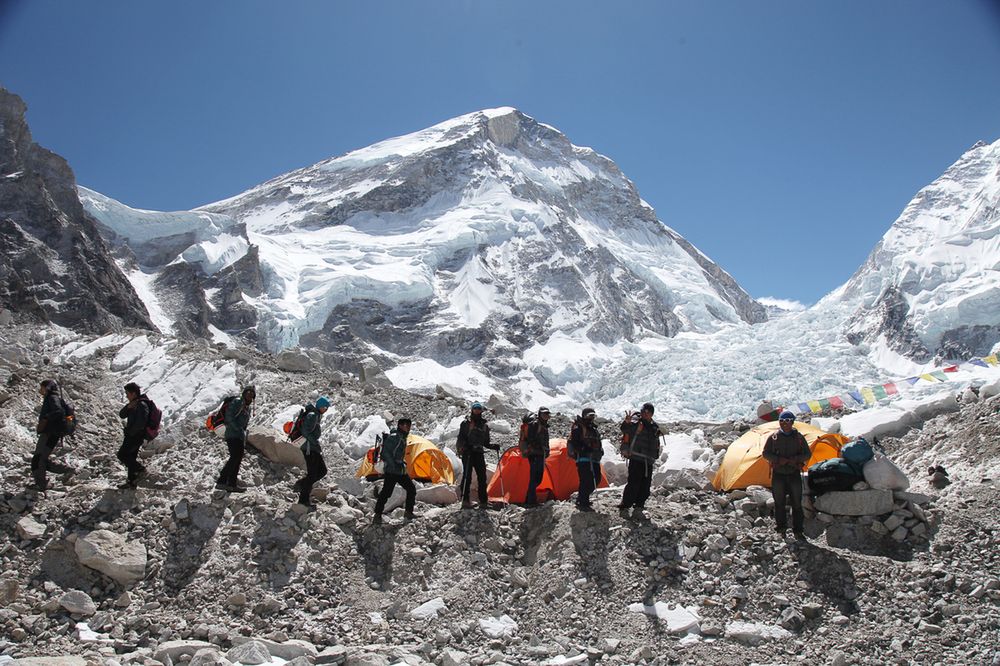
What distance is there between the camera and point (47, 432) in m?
8.63

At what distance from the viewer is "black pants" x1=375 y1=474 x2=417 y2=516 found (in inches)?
360

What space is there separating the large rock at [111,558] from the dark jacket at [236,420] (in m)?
1.89

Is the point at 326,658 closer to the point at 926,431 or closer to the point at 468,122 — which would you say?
the point at 926,431

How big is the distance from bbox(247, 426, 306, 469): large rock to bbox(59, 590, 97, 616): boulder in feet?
11.4

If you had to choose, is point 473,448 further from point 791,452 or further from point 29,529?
point 29,529

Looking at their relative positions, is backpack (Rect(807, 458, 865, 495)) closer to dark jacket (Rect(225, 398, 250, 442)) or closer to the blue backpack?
the blue backpack

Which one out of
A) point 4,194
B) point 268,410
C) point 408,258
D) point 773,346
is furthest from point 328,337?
point 268,410

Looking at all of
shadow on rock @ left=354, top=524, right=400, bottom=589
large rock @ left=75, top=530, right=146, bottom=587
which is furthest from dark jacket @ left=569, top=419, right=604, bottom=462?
large rock @ left=75, top=530, right=146, bottom=587

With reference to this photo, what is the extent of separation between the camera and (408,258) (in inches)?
4254

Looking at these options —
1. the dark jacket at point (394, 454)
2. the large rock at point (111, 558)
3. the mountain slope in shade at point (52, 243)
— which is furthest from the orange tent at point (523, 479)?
the mountain slope in shade at point (52, 243)

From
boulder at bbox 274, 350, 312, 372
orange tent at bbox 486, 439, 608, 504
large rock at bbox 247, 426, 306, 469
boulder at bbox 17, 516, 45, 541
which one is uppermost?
boulder at bbox 274, 350, 312, 372

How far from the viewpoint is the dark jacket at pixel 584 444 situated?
30.6 feet

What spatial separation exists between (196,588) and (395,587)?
2151 millimetres

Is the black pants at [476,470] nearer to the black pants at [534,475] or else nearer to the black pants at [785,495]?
the black pants at [534,475]
